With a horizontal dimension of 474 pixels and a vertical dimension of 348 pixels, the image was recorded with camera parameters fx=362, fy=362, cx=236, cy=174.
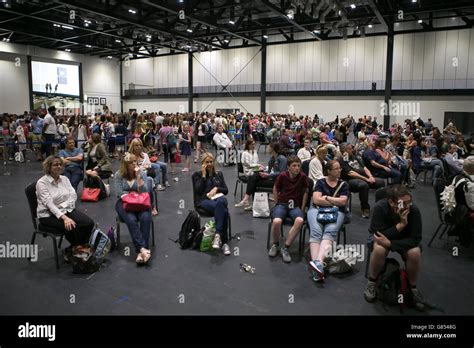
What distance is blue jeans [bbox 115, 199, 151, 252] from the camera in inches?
151

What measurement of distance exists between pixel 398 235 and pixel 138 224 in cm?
262

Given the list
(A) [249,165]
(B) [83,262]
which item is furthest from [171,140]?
(B) [83,262]

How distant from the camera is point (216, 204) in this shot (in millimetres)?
4254

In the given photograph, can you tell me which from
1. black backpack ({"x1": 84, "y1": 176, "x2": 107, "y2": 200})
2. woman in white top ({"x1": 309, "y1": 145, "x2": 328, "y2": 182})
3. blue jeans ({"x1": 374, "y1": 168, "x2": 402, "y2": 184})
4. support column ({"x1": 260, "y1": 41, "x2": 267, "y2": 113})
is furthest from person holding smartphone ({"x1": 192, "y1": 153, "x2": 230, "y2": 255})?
support column ({"x1": 260, "y1": 41, "x2": 267, "y2": 113})

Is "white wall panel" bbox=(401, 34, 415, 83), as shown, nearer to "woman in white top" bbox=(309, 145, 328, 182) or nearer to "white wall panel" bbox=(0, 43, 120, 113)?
"woman in white top" bbox=(309, 145, 328, 182)

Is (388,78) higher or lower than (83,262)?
higher

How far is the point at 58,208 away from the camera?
3.67 m

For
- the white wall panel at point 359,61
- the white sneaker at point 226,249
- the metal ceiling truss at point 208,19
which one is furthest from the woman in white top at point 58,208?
the white wall panel at point 359,61

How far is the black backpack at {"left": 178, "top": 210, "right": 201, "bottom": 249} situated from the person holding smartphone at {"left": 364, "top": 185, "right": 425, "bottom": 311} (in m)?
2.01

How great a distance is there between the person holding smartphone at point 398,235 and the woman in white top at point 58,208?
276 centimetres

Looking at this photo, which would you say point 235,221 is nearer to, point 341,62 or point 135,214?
point 135,214
